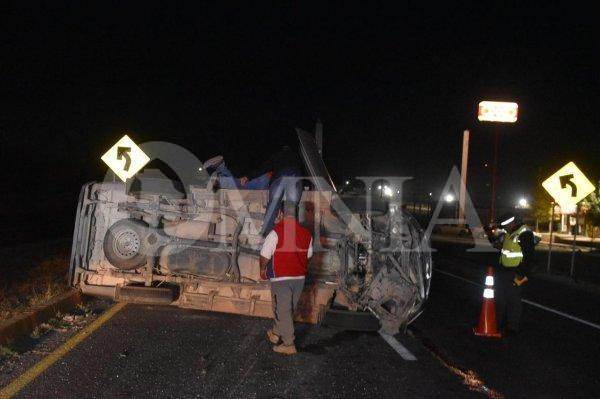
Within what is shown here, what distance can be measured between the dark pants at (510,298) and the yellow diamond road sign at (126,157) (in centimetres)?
676

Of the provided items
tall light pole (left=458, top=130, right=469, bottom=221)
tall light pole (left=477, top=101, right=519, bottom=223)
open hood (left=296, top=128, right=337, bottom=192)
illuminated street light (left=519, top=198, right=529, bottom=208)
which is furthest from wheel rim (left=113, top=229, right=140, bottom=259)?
illuminated street light (left=519, top=198, right=529, bottom=208)

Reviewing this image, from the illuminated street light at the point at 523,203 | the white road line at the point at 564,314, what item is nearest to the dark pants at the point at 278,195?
the white road line at the point at 564,314

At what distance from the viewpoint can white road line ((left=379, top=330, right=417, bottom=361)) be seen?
24.9ft

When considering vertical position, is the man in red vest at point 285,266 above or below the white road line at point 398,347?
above

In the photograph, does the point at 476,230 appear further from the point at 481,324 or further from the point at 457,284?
the point at 481,324

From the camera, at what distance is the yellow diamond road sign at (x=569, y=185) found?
18.2 meters

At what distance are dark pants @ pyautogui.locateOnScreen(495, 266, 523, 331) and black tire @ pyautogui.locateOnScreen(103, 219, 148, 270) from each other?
504cm

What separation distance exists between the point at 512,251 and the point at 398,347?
2576 millimetres

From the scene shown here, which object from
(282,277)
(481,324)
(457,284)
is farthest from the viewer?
(457,284)

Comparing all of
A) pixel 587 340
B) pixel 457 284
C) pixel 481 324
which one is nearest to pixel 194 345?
pixel 481 324

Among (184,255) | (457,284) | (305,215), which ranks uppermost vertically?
(305,215)

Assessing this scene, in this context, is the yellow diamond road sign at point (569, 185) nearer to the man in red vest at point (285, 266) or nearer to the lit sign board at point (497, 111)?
the man in red vest at point (285, 266)

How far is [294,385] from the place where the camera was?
20.4 feet

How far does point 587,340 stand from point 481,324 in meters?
1.52
